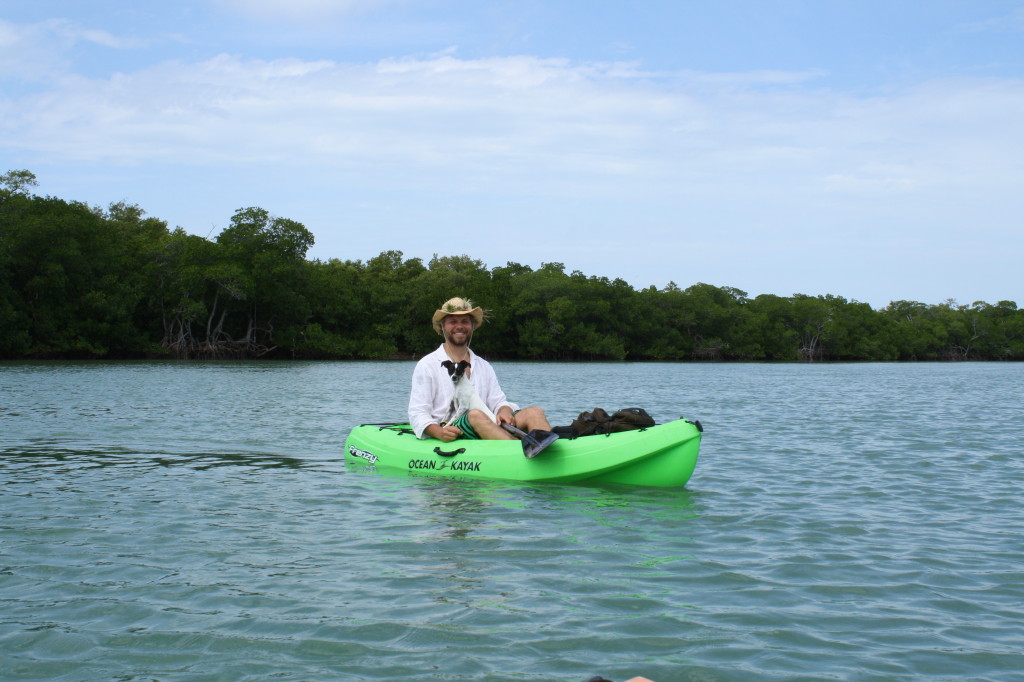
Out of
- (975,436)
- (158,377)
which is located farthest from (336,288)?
(975,436)

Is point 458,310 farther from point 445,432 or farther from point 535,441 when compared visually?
point 535,441

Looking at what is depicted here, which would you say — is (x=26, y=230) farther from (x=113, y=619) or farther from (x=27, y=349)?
(x=113, y=619)

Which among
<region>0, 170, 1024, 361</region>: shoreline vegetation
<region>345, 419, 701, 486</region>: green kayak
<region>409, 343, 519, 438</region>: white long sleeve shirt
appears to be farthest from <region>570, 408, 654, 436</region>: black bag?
<region>0, 170, 1024, 361</region>: shoreline vegetation

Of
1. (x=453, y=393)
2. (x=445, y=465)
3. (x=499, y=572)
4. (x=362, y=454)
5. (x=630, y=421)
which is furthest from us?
(x=362, y=454)

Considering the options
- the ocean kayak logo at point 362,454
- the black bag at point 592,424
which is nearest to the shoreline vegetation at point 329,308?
the ocean kayak logo at point 362,454

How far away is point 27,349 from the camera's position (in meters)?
44.4

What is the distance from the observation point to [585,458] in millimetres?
7605

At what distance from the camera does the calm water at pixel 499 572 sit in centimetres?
366

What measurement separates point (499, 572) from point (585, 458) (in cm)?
276

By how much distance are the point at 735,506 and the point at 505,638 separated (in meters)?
3.81

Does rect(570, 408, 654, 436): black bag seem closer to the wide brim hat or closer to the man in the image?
the man

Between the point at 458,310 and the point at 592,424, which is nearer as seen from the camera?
the point at 592,424

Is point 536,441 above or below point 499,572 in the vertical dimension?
above

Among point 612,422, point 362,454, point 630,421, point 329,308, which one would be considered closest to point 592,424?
point 612,422
